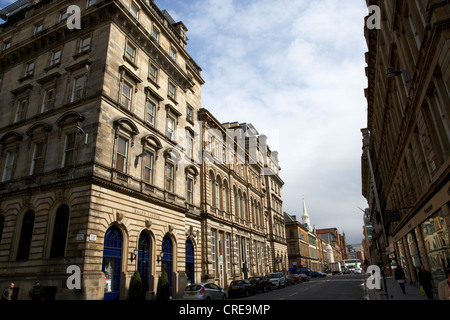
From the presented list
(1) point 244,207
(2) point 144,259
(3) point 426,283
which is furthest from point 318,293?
(1) point 244,207

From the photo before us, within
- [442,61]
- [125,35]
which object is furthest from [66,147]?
[442,61]

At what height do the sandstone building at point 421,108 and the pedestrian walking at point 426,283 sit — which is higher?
the sandstone building at point 421,108

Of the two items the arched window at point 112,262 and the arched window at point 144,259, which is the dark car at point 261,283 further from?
the arched window at point 112,262

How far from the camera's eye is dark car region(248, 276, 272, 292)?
31.3 meters

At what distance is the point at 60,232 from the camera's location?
61.0 feet

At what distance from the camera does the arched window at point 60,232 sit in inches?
718

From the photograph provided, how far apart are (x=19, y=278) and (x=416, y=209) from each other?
26.0 metres

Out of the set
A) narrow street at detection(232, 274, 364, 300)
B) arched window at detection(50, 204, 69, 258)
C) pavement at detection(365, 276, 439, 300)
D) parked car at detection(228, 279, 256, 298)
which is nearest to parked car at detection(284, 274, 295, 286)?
narrow street at detection(232, 274, 364, 300)

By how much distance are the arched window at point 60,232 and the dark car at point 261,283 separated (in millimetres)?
18936

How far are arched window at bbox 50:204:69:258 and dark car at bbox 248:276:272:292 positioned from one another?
1894cm

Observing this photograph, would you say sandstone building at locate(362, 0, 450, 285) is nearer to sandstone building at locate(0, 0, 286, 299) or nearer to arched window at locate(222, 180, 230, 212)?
sandstone building at locate(0, 0, 286, 299)

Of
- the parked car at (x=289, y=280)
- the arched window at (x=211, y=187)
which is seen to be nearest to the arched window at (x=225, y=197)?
the arched window at (x=211, y=187)

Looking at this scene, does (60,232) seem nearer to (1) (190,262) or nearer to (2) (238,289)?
(1) (190,262)
